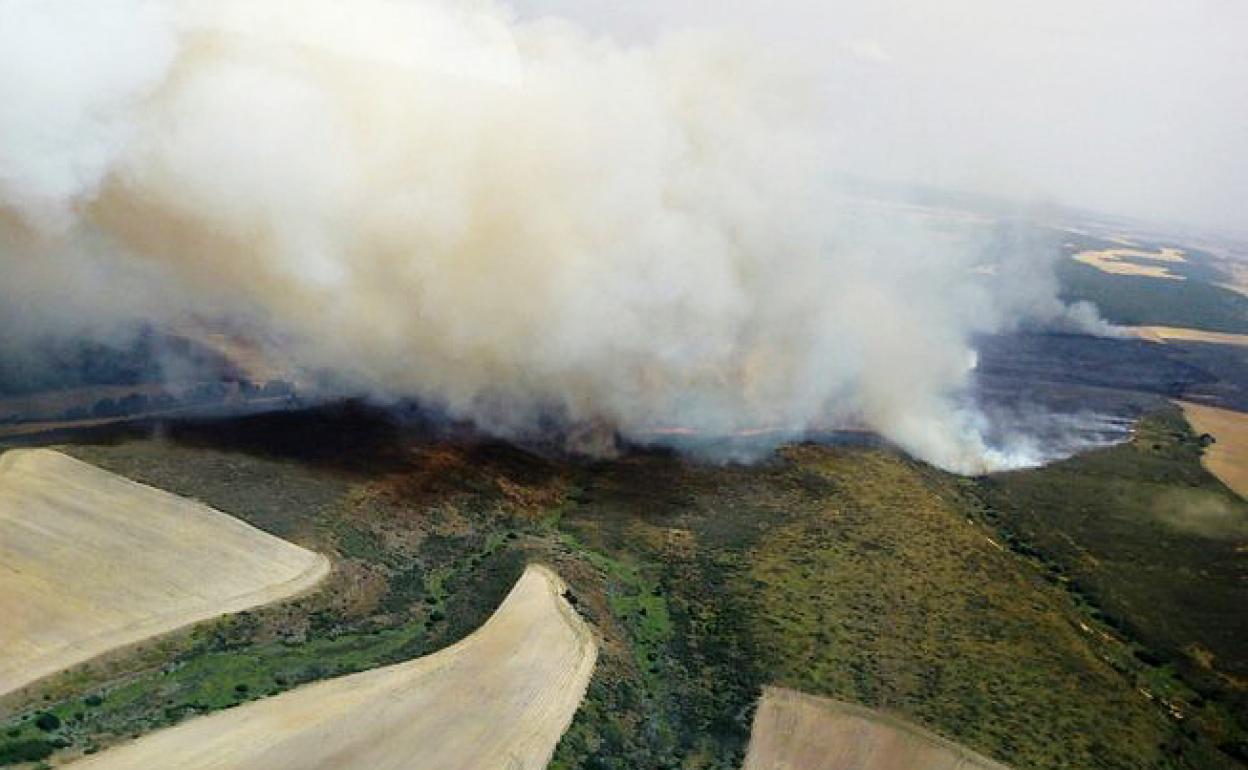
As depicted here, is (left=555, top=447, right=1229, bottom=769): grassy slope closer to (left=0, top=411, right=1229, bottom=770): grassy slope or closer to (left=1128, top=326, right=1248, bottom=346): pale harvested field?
(left=0, top=411, right=1229, bottom=770): grassy slope

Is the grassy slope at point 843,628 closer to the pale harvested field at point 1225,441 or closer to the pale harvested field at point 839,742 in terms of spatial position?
the pale harvested field at point 839,742

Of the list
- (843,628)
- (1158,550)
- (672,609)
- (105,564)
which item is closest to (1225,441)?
(1158,550)

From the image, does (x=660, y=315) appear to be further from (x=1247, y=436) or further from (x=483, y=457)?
(x=1247, y=436)

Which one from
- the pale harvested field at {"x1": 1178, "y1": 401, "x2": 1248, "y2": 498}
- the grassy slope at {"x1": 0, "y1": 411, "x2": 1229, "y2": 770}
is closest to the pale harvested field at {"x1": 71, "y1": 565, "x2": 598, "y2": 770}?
the grassy slope at {"x1": 0, "y1": 411, "x2": 1229, "y2": 770}

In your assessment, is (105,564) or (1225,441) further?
(1225,441)

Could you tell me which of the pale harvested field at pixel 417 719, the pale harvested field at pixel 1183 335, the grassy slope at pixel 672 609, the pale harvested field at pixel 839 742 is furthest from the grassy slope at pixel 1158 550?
the pale harvested field at pixel 1183 335

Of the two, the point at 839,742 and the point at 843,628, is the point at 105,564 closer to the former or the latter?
the point at 839,742

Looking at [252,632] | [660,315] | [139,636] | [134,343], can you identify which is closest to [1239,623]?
[660,315]
